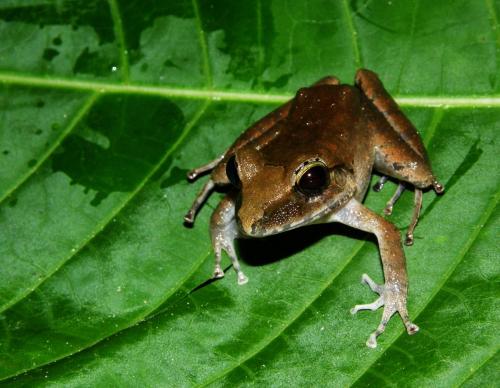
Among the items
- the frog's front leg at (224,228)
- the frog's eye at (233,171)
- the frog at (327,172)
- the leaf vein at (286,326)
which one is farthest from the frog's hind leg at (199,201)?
the leaf vein at (286,326)

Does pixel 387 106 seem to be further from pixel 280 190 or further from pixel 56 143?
pixel 56 143

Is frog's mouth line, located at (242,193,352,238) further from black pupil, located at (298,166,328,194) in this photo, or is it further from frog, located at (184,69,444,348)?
black pupil, located at (298,166,328,194)

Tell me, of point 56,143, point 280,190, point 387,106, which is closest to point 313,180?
point 280,190

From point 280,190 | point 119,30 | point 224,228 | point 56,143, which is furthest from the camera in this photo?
point 119,30

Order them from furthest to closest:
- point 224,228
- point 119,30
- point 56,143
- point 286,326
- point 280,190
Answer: point 119,30, point 56,143, point 224,228, point 286,326, point 280,190

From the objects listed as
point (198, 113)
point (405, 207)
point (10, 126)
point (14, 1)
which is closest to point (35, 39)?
point (14, 1)

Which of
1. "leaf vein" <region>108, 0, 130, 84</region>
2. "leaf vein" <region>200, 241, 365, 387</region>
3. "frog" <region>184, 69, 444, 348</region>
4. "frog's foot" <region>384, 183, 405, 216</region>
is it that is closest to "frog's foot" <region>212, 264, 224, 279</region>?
"frog" <region>184, 69, 444, 348</region>

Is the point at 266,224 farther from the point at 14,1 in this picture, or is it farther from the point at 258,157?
the point at 14,1
